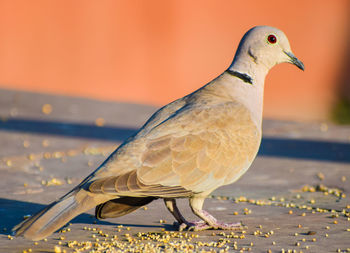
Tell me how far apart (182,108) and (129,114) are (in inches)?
196

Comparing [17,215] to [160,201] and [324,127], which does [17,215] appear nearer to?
[160,201]

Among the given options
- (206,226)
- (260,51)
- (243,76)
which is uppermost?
(260,51)

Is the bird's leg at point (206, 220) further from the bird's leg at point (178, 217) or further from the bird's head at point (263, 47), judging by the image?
the bird's head at point (263, 47)

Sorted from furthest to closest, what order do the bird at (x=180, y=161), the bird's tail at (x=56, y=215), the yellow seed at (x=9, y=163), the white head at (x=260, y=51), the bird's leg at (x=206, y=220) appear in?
the yellow seed at (x=9, y=163) < the white head at (x=260, y=51) < the bird's leg at (x=206, y=220) < the bird at (x=180, y=161) < the bird's tail at (x=56, y=215)

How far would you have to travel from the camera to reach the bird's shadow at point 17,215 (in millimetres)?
4363

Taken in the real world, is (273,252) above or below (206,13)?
below

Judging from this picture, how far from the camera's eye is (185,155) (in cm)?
411

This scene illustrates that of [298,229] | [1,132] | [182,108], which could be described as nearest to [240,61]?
[182,108]

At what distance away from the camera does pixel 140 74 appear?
40.0ft

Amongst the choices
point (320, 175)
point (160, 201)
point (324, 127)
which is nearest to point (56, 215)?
point (160, 201)

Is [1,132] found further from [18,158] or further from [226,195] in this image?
[226,195]

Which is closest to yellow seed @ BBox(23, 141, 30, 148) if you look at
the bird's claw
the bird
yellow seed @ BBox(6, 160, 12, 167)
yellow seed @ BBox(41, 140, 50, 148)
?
yellow seed @ BBox(41, 140, 50, 148)

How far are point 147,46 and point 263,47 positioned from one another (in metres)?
7.31

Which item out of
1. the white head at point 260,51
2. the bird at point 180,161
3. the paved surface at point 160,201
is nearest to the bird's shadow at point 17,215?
the paved surface at point 160,201
